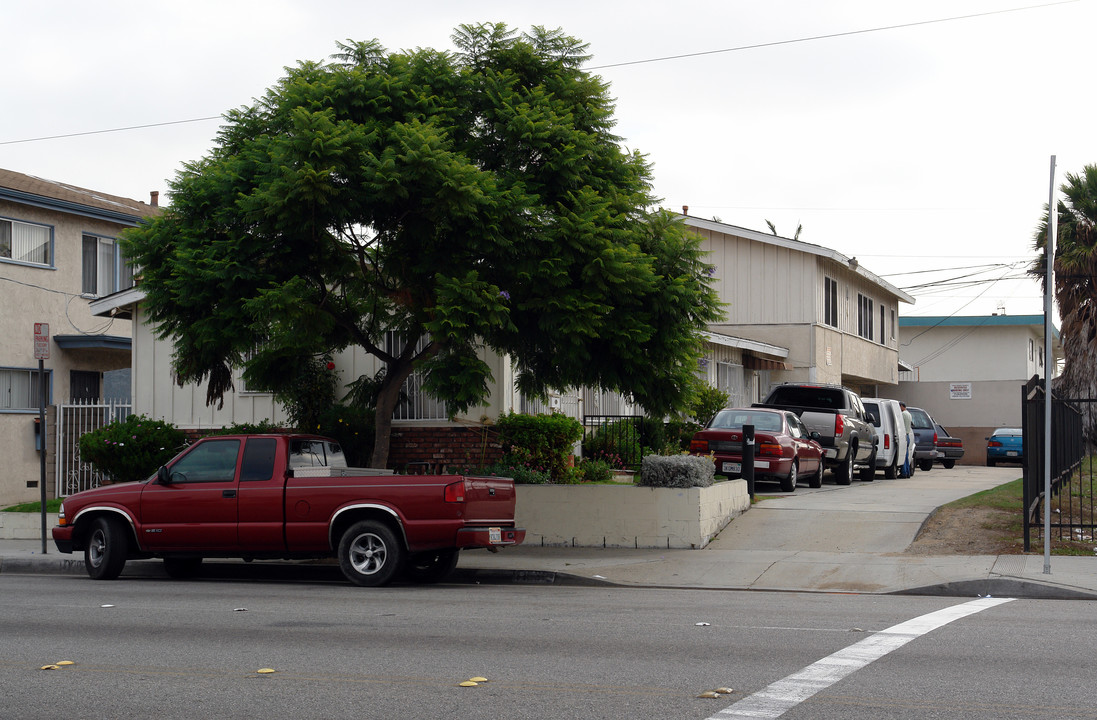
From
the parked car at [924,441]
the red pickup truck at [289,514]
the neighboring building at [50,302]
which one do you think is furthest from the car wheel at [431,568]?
the parked car at [924,441]

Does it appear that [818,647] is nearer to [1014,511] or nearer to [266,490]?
[266,490]

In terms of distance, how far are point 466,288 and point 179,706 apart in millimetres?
6690

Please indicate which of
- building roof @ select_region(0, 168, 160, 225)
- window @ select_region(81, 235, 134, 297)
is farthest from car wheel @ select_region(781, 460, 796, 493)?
window @ select_region(81, 235, 134, 297)

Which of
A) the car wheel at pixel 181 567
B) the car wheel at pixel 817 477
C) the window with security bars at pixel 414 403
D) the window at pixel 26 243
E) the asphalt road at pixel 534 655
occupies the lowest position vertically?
the car wheel at pixel 181 567

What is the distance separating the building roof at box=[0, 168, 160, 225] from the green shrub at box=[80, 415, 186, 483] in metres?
7.67

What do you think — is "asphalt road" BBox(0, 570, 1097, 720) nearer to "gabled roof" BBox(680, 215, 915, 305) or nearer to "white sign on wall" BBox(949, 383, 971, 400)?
"gabled roof" BBox(680, 215, 915, 305)

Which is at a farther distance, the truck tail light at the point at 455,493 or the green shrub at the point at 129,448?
the green shrub at the point at 129,448

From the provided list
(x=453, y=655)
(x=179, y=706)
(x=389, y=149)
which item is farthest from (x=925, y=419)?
(x=179, y=706)

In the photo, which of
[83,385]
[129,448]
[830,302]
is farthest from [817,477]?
[83,385]

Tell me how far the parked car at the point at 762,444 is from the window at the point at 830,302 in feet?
33.9

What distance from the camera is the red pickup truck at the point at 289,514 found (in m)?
12.3

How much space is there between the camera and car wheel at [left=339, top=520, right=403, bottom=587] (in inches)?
487

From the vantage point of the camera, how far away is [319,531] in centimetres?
1258

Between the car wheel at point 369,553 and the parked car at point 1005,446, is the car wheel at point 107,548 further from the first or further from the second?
the parked car at point 1005,446
